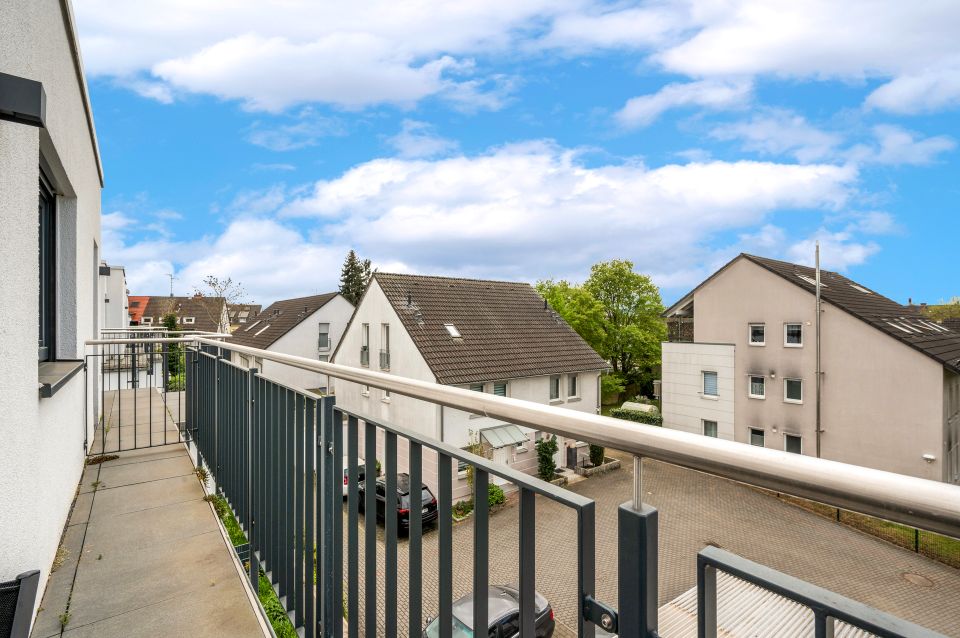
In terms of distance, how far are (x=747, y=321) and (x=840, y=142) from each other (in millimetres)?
45562

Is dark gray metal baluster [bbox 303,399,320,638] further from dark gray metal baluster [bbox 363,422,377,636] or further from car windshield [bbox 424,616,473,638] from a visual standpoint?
car windshield [bbox 424,616,473,638]

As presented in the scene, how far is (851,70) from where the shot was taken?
33281 millimetres

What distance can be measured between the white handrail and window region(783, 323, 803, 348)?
17.3m

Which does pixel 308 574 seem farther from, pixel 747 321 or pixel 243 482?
pixel 747 321

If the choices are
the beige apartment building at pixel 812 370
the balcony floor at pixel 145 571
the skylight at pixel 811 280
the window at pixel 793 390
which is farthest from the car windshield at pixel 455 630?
the skylight at pixel 811 280

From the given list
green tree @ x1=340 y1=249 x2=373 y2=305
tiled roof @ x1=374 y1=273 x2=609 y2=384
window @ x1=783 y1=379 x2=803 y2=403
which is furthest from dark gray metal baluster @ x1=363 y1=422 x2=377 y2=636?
green tree @ x1=340 y1=249 x2=373 y2=305

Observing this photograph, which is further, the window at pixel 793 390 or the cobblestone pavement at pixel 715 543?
the window at pixel 793 390

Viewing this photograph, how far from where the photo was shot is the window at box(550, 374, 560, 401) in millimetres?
14609

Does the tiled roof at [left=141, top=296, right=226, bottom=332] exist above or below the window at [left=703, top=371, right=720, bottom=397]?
above

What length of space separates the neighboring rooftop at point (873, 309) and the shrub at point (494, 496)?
16994mm

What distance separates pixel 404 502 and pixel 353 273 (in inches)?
1761

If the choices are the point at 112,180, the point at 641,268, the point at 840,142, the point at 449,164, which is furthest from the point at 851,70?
the point at 112,180

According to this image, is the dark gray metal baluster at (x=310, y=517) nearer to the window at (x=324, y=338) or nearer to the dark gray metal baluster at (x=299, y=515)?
the dark gray metal baluster at (x=299, y=515)

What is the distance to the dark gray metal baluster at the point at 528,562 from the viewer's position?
2.68 ft
